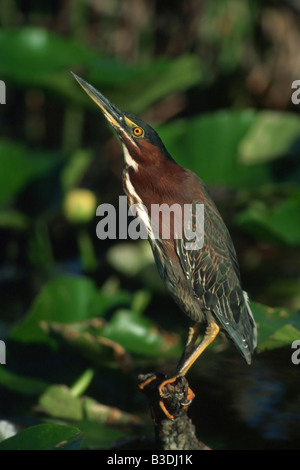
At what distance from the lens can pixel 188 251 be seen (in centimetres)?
200

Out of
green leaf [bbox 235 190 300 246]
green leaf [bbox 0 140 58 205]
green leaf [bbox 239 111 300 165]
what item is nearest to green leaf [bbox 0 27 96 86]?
green leaf [bbox 0 140 58 205]

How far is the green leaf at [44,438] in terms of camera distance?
1960 mm

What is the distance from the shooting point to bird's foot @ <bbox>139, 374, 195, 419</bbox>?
6.61ft

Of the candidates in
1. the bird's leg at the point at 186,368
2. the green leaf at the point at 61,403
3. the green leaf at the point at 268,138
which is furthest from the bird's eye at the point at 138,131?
the green leaf at the point at 268,138

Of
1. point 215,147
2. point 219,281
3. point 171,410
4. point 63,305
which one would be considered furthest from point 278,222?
point 171,410

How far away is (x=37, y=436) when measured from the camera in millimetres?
1977

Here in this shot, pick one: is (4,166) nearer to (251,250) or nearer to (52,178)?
(52,178)

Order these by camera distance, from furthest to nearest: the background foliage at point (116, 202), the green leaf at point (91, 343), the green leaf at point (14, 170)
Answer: the green leaf at point (14, 170), the background foliage at point (116, 202), the green leaf at point (91, 343)

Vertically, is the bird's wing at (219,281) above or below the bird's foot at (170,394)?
above

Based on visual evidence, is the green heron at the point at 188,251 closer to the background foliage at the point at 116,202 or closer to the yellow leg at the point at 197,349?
the yellow leg at the point at 197,349

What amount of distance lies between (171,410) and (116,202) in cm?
326

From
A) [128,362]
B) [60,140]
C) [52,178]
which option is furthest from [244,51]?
[128,362]

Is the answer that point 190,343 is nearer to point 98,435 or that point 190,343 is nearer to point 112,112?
point 112,112
